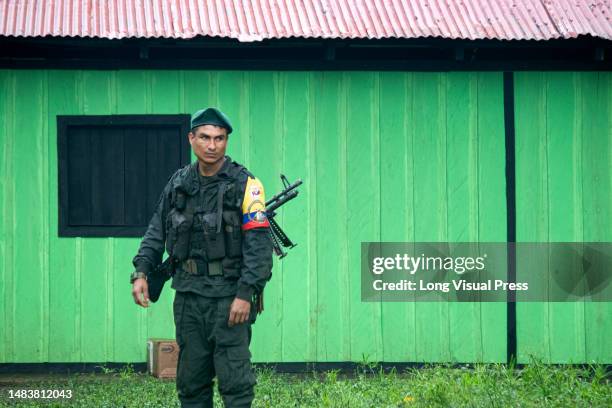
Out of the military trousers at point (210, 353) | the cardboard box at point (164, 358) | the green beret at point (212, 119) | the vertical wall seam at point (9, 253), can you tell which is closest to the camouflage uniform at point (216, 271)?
the military trousers at point (210, 353)

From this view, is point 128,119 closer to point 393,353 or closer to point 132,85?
point 132,85

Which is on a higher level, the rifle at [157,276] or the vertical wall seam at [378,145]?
the vertical wall seam at [378,145]

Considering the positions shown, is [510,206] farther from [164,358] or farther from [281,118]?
[164,358]

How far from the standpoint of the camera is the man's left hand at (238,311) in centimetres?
581

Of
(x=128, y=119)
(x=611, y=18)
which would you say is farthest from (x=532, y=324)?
(x=128, y=119)

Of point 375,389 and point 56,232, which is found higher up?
point 56,232

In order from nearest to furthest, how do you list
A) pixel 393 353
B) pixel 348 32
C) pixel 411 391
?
pixel 411 391, pixel 348 32, pixel 393 353

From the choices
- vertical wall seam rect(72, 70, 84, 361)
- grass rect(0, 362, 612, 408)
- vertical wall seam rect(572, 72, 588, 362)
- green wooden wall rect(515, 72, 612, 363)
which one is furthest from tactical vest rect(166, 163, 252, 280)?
vertical wall seam rect(572, 72, 588, 362)

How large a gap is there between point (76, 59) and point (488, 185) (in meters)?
3.97

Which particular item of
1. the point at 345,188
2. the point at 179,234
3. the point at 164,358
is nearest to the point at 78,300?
the point at 164,358

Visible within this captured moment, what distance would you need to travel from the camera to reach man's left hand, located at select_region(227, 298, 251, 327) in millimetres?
5812

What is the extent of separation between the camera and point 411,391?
→ 7.61 meters

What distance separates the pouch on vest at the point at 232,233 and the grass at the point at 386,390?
5.99ft

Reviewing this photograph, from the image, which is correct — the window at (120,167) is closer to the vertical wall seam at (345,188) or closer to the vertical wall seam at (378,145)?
the vertical wall seam at (345,188)
